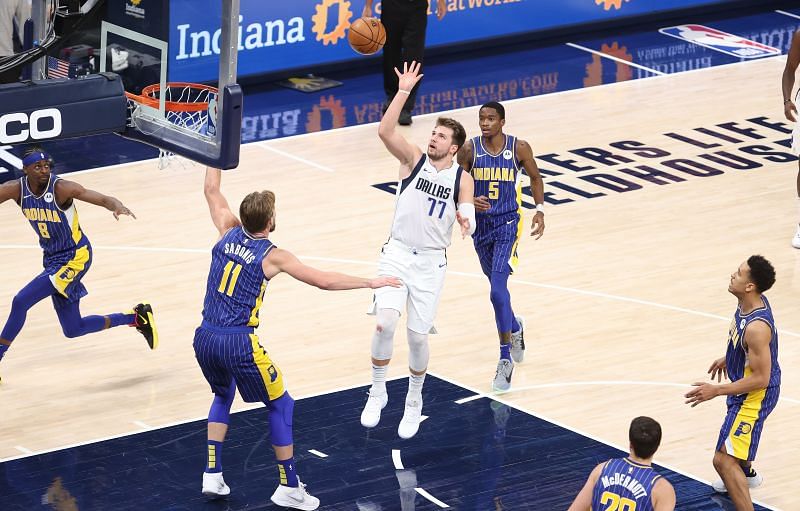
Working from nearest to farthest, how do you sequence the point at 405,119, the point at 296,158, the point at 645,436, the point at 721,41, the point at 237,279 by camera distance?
1. the point at 645,436
2. the point at 237,279
3. the point at 296,158
4. the point at 405,119
5. the point at 721,41

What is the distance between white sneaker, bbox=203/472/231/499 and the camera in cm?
976

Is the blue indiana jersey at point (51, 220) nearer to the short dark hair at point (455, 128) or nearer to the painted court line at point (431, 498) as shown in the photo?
the short dark hair at point (455, 128)

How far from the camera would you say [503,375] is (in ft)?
38.0

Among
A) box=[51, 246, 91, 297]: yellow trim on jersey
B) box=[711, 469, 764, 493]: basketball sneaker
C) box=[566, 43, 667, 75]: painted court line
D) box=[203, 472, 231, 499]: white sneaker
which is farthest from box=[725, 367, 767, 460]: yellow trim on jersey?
box=[566, 43, 667, 75]: painted court line

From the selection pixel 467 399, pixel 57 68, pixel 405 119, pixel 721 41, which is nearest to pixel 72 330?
pixel 467 399

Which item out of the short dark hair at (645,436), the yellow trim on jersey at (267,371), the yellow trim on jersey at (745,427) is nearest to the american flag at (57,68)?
the yellow trim on jersey at (267,371)

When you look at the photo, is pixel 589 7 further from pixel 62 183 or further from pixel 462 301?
pixel 62 183

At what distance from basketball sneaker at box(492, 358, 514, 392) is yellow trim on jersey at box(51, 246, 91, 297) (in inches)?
119

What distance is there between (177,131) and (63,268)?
12.2 feet

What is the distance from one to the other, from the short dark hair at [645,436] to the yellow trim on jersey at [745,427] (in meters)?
1.89

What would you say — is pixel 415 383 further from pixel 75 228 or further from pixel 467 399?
pixel 75 228

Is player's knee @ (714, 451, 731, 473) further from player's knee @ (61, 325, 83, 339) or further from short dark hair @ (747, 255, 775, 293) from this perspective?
player's knee @ (61, 325, 83, 339)

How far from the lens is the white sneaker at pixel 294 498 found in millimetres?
9695

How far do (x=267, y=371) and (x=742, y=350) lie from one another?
2793 mm
